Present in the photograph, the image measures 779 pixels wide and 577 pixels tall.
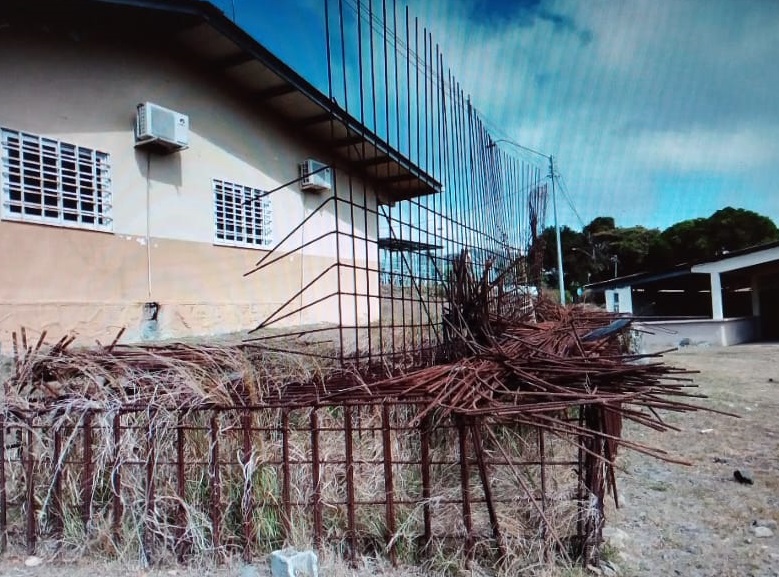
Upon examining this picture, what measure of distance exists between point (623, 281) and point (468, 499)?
56.8 ft

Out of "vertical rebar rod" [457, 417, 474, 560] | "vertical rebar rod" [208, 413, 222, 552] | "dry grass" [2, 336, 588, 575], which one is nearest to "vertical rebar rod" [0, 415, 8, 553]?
"dry grass" [2, 336, 588, 575]

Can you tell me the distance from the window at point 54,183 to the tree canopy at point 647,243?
23723 millimetres

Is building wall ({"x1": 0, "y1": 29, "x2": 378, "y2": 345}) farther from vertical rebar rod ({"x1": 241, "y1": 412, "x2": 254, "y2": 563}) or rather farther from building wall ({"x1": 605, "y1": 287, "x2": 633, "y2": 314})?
building wall ({"x1": 605, "y1": 287, "x2": 633, "y2": 314})

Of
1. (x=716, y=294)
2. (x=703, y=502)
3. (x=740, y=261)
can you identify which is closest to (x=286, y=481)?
(x=703, y=502)

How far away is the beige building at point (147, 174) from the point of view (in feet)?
16.7

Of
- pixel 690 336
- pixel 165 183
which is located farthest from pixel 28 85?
pixel 690 336

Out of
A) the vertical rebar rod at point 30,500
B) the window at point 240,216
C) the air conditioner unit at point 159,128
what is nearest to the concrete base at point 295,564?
the vertical rebar rod at point 30,500

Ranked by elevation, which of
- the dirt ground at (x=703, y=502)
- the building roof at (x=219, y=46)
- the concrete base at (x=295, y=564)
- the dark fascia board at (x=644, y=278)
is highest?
the building roof at (x=219, y=46)

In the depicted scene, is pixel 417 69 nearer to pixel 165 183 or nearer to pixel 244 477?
pixel 165 183

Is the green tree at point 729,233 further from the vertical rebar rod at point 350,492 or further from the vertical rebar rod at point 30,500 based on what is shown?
the vertical rebar rod at point 30,500

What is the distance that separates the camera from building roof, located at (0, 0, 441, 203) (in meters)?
5.29

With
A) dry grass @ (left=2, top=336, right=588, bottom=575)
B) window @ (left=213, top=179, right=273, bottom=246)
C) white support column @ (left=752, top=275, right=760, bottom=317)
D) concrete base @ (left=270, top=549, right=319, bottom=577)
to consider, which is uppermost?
window @ (left=213, top=179, right=273, bottom=246)

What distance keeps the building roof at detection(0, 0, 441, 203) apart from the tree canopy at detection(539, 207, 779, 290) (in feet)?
66.7

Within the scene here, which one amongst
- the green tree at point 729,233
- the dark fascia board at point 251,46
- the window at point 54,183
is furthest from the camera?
the green tree at point 729,233
